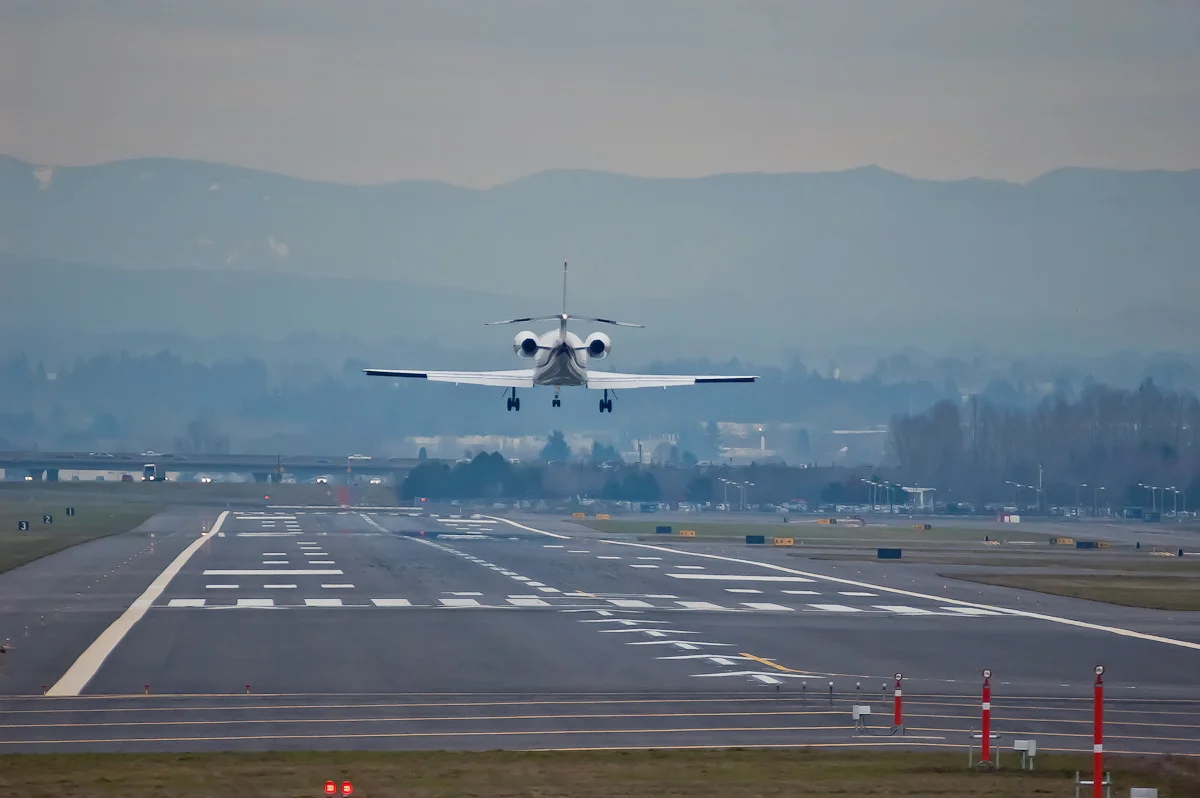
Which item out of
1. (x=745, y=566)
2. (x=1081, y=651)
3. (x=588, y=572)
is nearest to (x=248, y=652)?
(x=1081, y=651)

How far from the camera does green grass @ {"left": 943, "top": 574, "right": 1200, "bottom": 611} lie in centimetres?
7888

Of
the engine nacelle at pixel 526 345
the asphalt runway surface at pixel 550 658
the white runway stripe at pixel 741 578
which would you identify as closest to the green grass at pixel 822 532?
the white runway stripe at pixel 741 578

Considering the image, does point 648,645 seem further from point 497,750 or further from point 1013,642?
point 497,750

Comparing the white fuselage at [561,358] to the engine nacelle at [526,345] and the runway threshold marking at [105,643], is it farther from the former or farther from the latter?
the runway threshold marking at [105,643]

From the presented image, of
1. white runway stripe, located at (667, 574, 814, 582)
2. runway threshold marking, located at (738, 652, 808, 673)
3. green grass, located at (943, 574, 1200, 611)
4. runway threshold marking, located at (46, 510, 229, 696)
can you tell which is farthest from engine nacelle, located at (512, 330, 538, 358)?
runway threshold marking, located at (738, 652, 808, 673)

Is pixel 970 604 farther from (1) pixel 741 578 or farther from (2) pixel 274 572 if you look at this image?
(2) pixel 274 572

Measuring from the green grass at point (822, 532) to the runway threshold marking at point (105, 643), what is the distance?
6672 centimetres

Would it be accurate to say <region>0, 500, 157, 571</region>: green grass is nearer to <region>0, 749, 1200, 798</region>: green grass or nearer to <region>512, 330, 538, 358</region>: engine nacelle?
<region>512, 330, 538, 358</region>: engine nacelle

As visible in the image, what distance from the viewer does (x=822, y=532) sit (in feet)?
531

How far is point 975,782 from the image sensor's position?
3103 centimetres

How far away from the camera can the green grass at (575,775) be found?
96.7 ft

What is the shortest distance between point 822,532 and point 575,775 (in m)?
133

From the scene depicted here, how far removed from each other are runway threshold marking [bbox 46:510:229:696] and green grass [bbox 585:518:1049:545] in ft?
219

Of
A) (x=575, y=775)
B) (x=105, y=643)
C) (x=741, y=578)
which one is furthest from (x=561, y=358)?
(x=575, y=775)
